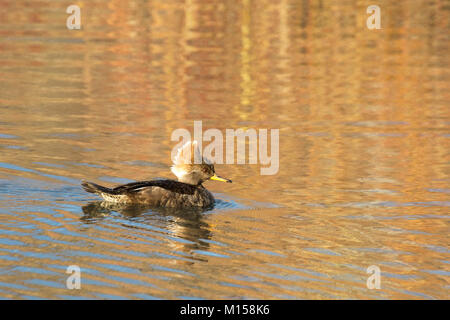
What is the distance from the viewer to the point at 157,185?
450 inches

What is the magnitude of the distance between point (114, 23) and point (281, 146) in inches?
658

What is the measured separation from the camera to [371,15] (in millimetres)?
34094

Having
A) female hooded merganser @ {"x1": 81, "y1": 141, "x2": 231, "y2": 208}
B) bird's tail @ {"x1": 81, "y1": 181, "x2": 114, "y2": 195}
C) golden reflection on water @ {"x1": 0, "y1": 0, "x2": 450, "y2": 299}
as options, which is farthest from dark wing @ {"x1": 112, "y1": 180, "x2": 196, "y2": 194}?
golden reflection on water @ {"x1": 0, "y1": 0, "x2": 450, "y2": 299}

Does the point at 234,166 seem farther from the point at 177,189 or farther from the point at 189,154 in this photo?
the point at 177,189

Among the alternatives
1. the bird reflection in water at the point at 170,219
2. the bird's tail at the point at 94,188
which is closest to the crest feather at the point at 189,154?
the bird reflection in water at the point at 170,219

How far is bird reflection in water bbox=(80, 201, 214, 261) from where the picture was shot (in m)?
9.79

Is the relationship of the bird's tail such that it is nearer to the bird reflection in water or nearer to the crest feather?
the bird reflection in water

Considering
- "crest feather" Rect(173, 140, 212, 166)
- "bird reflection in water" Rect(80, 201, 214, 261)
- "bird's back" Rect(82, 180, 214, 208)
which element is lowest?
"bird reflection in water" Rect(80, 201, 214, 261)

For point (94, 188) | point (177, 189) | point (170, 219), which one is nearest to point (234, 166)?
point (177, 189)

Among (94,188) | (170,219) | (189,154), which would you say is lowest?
(170,219)

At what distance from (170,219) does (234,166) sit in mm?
3416

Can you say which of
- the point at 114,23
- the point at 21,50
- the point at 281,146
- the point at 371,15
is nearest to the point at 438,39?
the point at 371,15

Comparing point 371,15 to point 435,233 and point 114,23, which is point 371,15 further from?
point 435,233

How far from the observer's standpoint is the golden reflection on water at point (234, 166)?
350 inches
